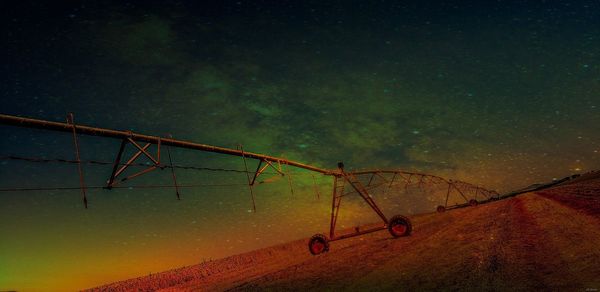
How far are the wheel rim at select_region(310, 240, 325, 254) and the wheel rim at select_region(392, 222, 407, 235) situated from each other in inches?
135

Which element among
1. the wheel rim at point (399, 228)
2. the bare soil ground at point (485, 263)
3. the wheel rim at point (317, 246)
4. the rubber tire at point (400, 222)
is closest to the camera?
the bare soil ground at point (485, 263)

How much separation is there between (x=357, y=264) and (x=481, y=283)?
16.3 feet

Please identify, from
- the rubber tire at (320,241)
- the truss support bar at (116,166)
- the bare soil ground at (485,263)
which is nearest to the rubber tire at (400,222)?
the bare soil ground at (485,263)

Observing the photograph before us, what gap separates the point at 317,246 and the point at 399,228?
3.91 m

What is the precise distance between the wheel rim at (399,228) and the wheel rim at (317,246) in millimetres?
3417

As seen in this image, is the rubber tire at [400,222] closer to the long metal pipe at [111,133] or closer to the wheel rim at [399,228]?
the wheel rim at [399,228]

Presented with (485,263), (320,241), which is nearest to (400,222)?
(320,241)

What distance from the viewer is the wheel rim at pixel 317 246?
15.7 meters

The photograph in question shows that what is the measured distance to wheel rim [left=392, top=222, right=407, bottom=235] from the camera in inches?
610

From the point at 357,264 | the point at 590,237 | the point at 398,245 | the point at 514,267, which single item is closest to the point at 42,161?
the point at 357,264

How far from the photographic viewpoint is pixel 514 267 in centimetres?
718

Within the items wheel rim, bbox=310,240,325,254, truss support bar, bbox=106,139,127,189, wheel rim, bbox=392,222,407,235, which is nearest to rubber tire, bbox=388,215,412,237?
wheel rim, bbox=392,222,407,235

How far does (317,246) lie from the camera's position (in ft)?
51.8

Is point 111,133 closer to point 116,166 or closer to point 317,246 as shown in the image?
point 116,166
